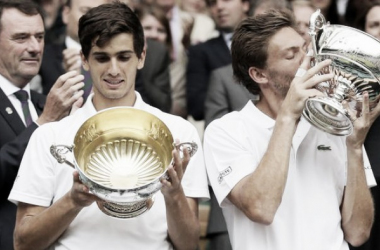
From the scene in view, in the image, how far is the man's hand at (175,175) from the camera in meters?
3.97

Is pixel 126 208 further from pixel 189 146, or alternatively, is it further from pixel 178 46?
pixel 178 46

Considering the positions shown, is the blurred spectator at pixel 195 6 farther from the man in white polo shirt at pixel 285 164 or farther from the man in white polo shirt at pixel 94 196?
the man in white polo shirt at pixel 94 196

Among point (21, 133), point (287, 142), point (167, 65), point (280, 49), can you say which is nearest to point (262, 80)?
point (280, 49)

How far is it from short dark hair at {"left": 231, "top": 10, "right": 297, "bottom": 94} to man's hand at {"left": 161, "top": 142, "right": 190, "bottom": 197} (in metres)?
0.90

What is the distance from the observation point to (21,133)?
5.15 metres

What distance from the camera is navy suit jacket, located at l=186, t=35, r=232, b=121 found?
683 centimetres

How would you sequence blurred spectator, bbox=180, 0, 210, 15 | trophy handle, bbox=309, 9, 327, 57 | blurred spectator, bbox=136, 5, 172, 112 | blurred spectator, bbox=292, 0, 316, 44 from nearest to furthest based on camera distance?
1. trophy handle, bbox=309, 9, 327, 57
2. blurred spectator, bbox=136, 5, 172, 112
3. blurred spectator, bbox=292, 0, 316, 44
4. blurred spectator, bbox=180, 0, 210, 15

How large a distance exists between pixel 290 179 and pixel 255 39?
70cm

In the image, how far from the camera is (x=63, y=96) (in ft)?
16.6

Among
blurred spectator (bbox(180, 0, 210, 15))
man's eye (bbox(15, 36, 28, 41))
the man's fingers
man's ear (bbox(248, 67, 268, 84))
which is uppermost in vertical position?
man's ear (bbox(248, 67, 268, 84))

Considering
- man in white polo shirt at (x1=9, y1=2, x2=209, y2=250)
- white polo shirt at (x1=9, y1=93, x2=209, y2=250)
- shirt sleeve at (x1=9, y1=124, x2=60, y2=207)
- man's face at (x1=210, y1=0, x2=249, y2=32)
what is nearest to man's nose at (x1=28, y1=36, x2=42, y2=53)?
man in white polo shirt at (x1=9, y1=2, x2=209, y2=250)

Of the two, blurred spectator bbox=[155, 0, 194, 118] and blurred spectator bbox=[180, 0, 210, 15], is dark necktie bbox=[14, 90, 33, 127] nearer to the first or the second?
blurred spectator bbox=[155, 0, 194, 118]

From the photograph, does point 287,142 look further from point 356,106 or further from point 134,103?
point 134,103

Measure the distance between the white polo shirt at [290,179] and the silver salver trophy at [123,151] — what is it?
488 mm
